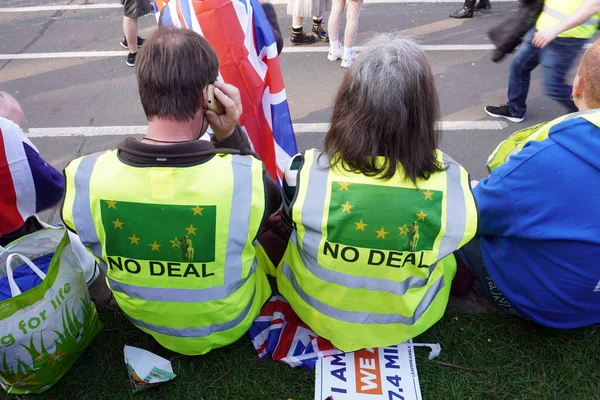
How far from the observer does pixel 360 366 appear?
220 centimetres

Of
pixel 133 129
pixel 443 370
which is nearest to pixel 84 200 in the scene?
pixel 443 370

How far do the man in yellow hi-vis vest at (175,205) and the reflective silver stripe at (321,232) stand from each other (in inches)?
7.3

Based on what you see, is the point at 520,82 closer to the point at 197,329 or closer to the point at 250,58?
the point at 250,58

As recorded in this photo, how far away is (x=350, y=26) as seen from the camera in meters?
4.61

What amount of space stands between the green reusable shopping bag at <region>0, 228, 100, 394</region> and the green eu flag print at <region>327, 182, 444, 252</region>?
1145 mm

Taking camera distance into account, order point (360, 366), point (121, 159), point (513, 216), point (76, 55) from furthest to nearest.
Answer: point (76, 55)
point (360, 366)
point (513, 216)
point (121, 159)

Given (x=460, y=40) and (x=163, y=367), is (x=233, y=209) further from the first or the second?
(x=460, y=40)

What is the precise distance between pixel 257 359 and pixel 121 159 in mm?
1188

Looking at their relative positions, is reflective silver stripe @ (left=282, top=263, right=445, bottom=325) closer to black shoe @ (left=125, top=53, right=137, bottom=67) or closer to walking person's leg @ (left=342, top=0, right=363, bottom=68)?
walking person's leg @ (left=342, top=0, right=363, bottom=68)

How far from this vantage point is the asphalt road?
3.96 m

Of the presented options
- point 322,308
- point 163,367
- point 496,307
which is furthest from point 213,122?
point 496,307

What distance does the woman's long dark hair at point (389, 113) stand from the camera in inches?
66.9

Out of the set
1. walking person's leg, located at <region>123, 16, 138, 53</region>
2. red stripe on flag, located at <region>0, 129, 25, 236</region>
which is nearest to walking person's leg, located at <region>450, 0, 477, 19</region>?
walking person's leg, located at <region>123, 16, 138, 53</region>

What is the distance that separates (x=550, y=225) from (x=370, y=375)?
100 centimetres
